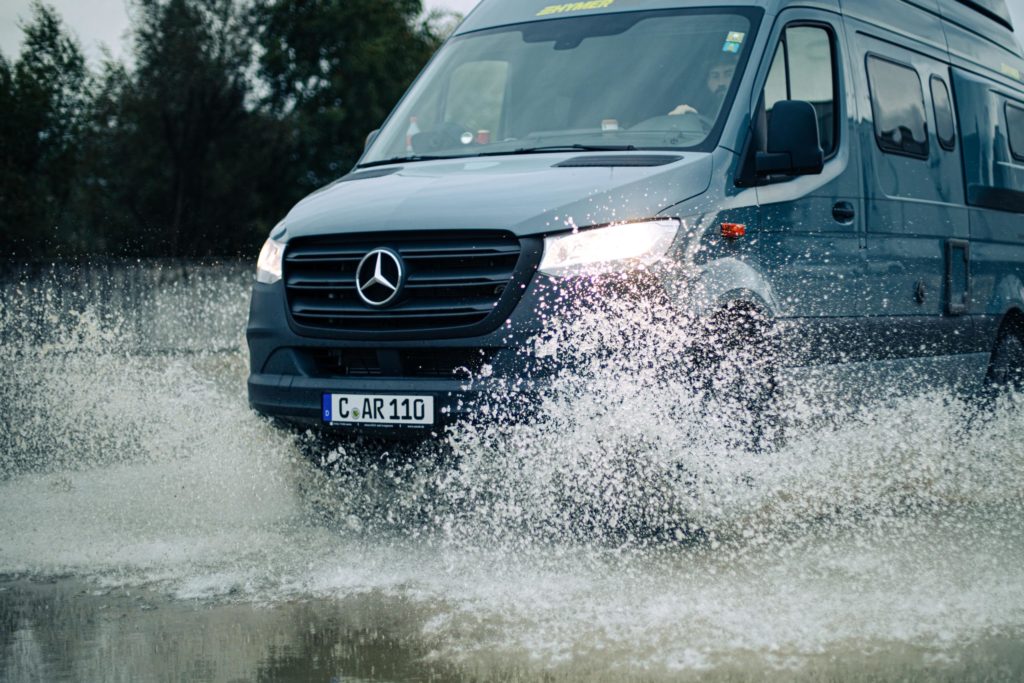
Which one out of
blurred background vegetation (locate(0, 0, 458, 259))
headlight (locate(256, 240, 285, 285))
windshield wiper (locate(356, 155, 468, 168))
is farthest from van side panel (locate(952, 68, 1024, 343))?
blurred background vegetation (locate(0, 0, 458, 259))

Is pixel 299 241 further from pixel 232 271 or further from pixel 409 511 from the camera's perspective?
pixel 232 271

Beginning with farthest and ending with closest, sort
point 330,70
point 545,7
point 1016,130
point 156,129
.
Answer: point 330,70
point 156,129
point 1016,130
point 545,7

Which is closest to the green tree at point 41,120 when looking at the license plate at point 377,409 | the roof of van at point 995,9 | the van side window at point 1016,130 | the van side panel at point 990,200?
the roof of van at point 995,9

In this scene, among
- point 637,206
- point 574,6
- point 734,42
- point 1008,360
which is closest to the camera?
A: point 637,206

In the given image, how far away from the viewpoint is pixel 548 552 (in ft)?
19.2

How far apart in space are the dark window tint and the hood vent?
2.76 m

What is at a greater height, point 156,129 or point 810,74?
point 156,129

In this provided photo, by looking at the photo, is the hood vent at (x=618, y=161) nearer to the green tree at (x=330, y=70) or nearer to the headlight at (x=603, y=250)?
the headlight at (x=603, y=250)

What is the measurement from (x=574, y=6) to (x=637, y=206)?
1961 mm

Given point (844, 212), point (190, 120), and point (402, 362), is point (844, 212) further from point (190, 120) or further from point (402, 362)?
point (190, 120)

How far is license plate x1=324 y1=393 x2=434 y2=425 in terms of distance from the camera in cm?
593

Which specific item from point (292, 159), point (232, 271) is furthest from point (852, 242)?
point (292, 159)

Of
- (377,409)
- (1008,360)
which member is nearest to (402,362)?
(377,409)

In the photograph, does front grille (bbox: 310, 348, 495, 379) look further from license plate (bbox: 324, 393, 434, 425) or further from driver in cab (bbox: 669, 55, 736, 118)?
driver in cab (bbox: 669, 55, 736, 118)
